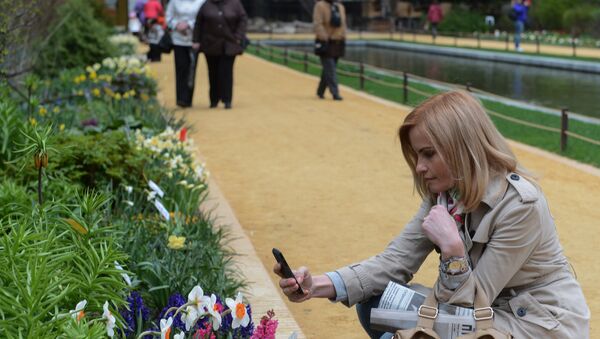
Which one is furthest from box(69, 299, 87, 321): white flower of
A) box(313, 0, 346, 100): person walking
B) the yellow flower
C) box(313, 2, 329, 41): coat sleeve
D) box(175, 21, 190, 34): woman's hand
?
box(313, 2, 329, 41): coat sleeve

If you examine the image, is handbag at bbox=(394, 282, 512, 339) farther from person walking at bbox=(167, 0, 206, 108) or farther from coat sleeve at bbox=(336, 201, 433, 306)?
person walking at bbox=(167, 0, 206, 108)

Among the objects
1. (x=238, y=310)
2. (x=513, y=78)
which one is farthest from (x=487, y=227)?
(x=513, y=78)

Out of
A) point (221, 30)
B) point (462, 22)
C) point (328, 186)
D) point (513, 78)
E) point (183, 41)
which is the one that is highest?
point (462, 22)

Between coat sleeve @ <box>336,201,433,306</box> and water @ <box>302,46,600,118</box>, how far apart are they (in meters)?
12.3

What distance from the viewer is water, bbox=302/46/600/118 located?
58.9 ft

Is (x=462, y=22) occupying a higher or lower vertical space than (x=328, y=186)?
higher

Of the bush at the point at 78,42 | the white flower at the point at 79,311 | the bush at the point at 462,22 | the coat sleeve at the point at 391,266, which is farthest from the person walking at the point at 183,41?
the bush at the point at 462,22

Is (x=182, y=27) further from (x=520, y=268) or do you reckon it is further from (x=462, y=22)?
(x=462, y=22)

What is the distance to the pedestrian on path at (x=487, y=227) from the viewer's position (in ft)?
11.0

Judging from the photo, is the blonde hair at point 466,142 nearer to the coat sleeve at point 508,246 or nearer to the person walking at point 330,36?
the coat sleeve at point 508,246

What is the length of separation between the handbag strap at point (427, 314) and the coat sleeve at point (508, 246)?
0.14 feet

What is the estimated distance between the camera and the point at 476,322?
326cm

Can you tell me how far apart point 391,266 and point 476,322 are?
1.80 feet

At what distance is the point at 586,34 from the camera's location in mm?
36812
